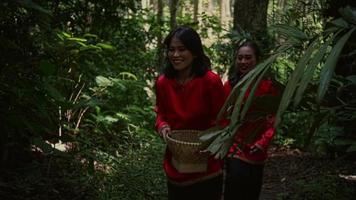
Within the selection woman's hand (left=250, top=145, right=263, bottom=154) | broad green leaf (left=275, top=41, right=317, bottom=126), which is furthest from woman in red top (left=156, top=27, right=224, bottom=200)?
broad green leaf (left=275, top=41, right=317, bottom=126)

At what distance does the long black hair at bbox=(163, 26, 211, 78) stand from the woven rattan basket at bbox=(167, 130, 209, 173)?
42 centimetres

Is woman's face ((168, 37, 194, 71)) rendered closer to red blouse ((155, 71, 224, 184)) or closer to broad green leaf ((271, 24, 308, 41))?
red blouse ((155, 71, 224, 184))

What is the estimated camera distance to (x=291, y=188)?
5965 millimetres

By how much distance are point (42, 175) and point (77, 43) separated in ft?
4.72

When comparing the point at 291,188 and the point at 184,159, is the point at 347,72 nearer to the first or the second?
the point at 291,188

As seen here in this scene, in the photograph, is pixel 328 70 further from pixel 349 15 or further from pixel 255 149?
pixel 255 149

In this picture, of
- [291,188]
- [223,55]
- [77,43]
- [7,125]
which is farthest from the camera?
[223,55]

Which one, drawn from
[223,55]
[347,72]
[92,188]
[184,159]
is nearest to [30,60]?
[184,159]

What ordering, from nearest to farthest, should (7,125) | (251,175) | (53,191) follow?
(7,125)
(251,175)
(53,191)

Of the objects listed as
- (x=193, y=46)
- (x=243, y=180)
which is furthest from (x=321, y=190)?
(x=193, y=46)

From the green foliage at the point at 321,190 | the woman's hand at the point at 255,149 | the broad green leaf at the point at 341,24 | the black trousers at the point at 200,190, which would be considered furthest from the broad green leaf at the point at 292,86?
the green foliage at the point at 321,190

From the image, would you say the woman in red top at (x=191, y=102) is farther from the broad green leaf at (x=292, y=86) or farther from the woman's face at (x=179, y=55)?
the broad green leaf at (x=292, y=86)

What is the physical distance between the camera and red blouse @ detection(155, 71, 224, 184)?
299 cm

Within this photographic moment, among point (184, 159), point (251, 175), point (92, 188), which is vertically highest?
point (184, 159)
